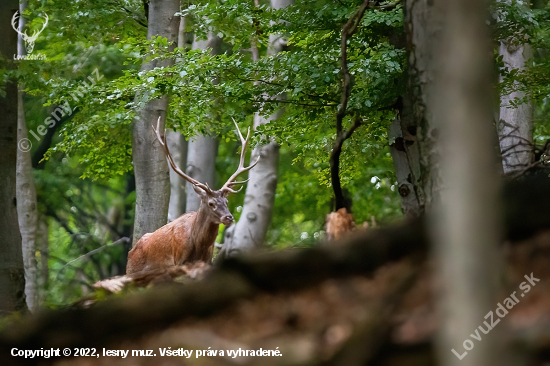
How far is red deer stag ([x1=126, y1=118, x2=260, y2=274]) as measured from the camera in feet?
22.6

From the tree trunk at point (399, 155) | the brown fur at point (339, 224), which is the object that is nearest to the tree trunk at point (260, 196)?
the tree trunk at point (399, 155)

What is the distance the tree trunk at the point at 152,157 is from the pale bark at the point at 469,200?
7865 millimetres

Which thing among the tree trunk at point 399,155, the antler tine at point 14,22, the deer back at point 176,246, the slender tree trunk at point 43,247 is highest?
the antler tine at point 14,22

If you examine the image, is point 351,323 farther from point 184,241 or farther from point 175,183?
point 175,183

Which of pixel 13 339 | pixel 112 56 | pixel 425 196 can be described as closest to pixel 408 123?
pixel 425 196

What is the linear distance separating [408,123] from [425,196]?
1.40 m

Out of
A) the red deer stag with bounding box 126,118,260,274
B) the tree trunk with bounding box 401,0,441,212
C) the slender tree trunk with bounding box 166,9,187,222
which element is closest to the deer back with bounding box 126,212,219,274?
the red deer stag with bounding box 126,118,260,274

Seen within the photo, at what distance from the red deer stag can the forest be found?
0.03 m

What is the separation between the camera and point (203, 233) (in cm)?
695

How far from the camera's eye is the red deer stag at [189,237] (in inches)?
272

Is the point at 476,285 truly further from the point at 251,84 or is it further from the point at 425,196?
the point at 251,84

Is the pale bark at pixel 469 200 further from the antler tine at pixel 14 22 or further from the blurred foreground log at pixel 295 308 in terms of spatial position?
the antler tine at pixel 14 22

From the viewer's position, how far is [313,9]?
6379 millimetres

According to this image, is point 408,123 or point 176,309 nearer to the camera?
point 176,309
